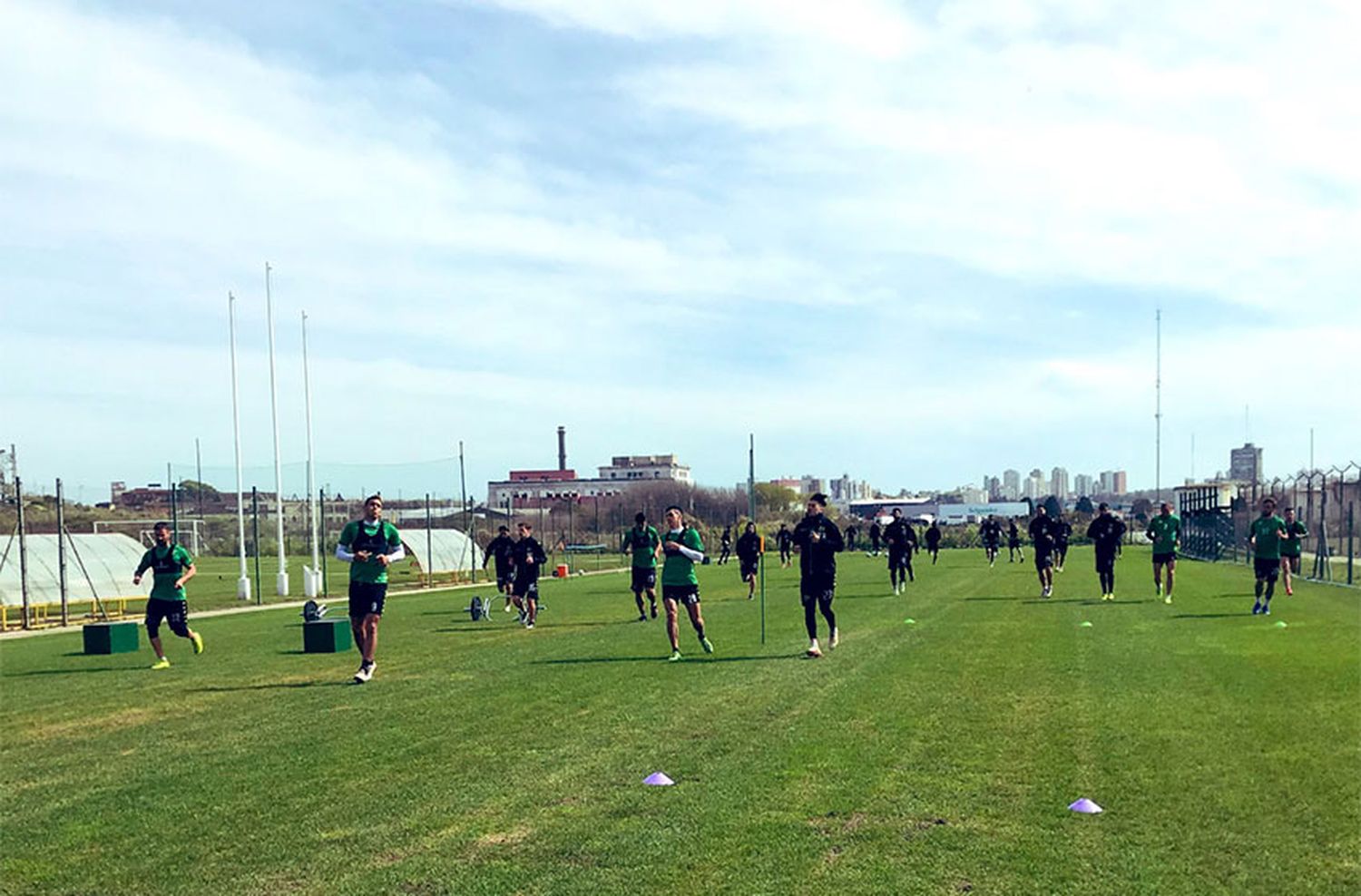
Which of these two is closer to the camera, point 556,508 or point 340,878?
point 340,878

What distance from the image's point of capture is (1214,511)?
45.4m

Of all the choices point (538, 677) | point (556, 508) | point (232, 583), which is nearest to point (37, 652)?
point (538, 677)

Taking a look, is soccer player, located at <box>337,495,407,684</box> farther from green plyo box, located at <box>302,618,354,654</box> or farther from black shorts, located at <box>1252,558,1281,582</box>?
black shorts, located at <box>1252,558,1281,582</box>

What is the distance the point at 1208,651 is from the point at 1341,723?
4984mm

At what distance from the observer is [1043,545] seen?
24.5 metres

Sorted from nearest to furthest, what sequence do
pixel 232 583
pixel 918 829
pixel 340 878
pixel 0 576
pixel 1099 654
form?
pixel 340 878
pixel 918 829
pixel 1099 654
pixel 0 576
pixel 232 583

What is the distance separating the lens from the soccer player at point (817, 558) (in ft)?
45.8

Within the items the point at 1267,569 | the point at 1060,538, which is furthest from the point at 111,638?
the point at 1060,538

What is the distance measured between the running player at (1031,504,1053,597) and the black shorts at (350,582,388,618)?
15426 millimetres

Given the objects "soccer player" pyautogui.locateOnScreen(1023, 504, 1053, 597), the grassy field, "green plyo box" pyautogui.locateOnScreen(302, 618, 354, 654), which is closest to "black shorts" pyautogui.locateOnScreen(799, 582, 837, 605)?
the grassy field

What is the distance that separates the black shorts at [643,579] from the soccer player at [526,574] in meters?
1.78

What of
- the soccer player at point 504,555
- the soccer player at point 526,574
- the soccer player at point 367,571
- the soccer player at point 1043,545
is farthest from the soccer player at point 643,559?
the soccer player at point 367,571

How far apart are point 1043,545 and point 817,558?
12012 millimetres

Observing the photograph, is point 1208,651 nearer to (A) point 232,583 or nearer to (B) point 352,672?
(B) point 352,672
